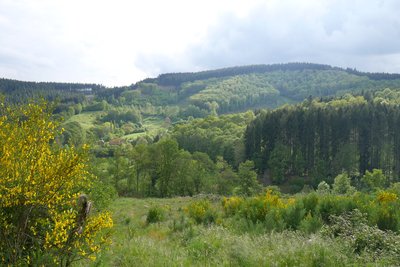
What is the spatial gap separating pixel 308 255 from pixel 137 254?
4.18 metres

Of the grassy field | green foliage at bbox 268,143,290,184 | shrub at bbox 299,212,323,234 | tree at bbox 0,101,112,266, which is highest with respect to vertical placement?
tree at bbox 0,101,112,266

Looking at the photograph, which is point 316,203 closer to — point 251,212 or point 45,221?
point 251,212

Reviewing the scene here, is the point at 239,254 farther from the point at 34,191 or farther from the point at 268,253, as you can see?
the point at 34,191

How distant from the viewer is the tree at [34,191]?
6.25 m

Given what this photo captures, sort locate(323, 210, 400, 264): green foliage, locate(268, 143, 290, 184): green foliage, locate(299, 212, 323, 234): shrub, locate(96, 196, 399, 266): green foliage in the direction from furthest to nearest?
locate(268, 143, 290, 184): green foliage, locate(299, 212, 323, 234): shrub, locate(323, 210, 400, 264): green foliage, locate(96, 196, 399, 266): green foliage

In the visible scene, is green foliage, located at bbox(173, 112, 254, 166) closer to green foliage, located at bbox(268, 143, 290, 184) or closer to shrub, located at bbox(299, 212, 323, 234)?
green foliage, located at bbox(268, 143, 290, 184)

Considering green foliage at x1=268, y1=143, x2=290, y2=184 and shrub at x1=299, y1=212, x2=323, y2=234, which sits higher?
shrub at x1=299, y1=212, x2=323, y2=234

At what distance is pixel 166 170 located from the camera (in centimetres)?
6344

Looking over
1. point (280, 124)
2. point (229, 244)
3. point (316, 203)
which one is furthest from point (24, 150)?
point (280, 124)

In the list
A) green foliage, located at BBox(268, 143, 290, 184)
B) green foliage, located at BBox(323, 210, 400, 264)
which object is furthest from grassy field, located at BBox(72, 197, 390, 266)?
green foliage, located at BBox(268, 143, 290, 184)

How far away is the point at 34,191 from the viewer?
6.26 m

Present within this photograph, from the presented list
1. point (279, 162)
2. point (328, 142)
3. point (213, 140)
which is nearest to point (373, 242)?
point (279, 162)

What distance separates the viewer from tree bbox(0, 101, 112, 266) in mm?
6246

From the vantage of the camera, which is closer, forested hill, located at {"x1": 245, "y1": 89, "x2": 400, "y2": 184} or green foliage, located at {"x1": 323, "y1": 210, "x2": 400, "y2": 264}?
green foliage, located at {"x1": 323, "y1": 210, "x2": 400, "y2": 264}
